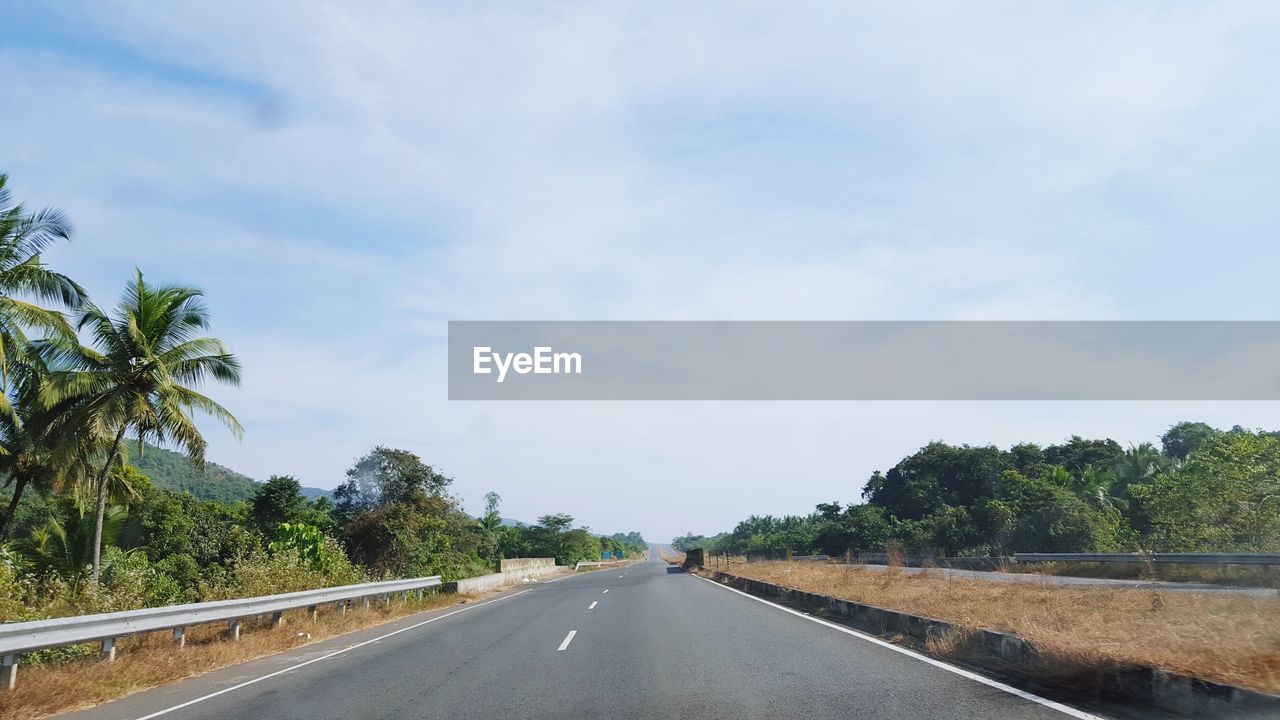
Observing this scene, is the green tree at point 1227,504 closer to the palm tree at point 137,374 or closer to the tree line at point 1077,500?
the tree line at point 1077,500

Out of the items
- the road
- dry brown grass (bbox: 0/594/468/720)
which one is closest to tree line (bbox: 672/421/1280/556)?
the road

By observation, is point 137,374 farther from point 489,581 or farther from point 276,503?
point 276,503

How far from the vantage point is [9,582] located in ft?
38.7

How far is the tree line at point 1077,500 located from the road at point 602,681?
736 inches

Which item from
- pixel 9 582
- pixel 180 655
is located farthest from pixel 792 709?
pixel 9 582

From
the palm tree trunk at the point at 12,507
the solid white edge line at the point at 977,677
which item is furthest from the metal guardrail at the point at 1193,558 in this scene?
the palm tree trunk at the point at 12,507

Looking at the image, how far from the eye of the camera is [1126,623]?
10406 mm

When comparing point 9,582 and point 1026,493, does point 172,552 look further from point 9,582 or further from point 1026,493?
point 1026,493

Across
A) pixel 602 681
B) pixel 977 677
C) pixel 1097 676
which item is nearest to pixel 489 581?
pixel 602 681

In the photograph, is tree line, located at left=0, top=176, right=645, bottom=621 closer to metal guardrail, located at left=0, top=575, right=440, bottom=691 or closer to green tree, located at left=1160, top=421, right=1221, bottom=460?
metal guardrail, located at left=0, top=575, right=440, bottom=691

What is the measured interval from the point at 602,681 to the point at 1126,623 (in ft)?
23.6

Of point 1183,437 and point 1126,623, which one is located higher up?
point 1183,437

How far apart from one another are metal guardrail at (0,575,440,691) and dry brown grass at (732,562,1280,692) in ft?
36.7

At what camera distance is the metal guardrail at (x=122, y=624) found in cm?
866
